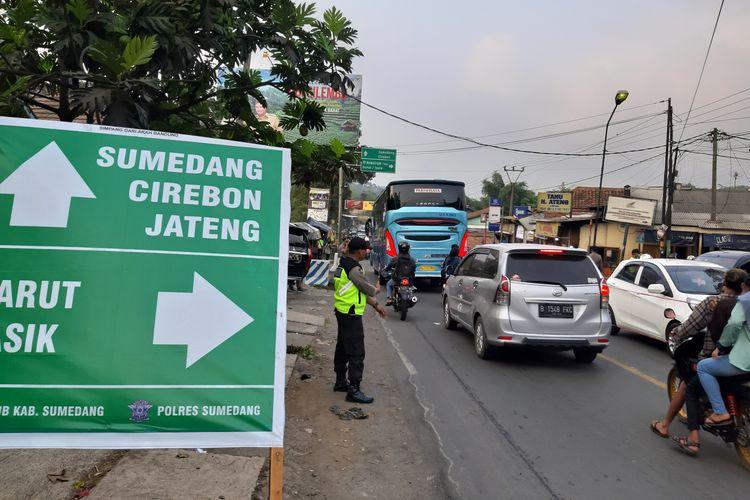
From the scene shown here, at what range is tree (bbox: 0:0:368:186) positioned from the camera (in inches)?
144

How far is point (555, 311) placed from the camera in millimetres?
7523

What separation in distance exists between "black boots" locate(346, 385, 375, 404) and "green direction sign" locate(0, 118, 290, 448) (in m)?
3.32

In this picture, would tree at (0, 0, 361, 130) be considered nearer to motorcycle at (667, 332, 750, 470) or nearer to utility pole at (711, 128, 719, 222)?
motorcycle at (667, 332, 750, 470)

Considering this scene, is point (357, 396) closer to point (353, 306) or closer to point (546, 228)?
point (353, 306)

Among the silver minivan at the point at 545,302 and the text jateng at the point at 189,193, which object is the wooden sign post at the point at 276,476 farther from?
the silver minivan at the point at 545,302

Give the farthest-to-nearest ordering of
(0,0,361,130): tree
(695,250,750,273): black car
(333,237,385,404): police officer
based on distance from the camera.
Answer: (695,250,750,273): black car → (333,237,385,404): police officer → (0,0,361,130): tree

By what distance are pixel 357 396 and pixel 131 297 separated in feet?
12.2

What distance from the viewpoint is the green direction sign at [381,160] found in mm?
27219

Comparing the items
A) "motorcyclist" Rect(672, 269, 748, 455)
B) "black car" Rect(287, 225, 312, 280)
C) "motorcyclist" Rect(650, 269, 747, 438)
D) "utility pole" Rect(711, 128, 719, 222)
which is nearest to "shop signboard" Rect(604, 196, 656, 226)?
"utility pole" Rect(711, 128, 719, 222)

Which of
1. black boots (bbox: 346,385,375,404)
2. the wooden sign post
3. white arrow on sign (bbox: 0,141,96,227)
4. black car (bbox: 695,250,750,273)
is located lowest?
black boots (bbox: 346,385,375,404)

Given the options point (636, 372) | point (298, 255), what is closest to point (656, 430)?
point (636, 372)

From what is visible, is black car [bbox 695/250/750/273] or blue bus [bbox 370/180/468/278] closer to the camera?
black car [bbox 695/250/750/273]

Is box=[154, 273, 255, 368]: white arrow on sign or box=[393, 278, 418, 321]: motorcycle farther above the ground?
box=[154, 273, 255, 368]: white arrow on sign

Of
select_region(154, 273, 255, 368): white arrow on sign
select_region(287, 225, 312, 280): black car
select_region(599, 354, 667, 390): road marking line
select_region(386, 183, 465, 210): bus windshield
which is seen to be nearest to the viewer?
select_region(154, 273, 255, 368): white arrow on sign
